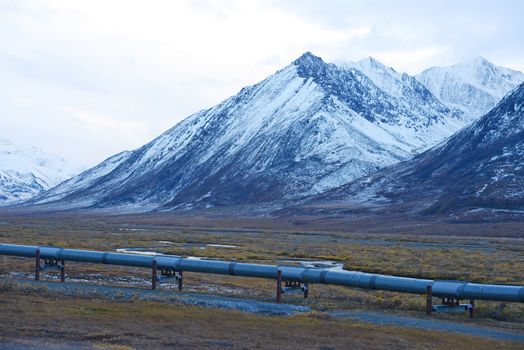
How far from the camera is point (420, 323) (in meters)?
30.7

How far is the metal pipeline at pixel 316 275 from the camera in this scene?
108ft

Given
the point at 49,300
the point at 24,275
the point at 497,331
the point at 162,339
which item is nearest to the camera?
the point at 162,339

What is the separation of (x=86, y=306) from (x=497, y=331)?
1575 cm

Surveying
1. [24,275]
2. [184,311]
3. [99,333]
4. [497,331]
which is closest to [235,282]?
[24,275]

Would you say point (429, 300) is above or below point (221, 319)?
above

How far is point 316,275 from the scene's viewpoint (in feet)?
125

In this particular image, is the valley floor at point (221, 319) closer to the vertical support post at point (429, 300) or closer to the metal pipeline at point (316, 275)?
the vertical support post at point (429, 300)

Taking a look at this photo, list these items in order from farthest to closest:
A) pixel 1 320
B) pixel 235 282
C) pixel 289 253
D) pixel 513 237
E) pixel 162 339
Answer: pixel 513 237, pixel 289 253, pixel 235 282, pixel 1 320, pixel 162 339

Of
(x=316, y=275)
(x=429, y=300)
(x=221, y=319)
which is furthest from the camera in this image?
(x=316, y=275)

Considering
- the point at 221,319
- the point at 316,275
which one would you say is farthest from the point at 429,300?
the point at 221,319

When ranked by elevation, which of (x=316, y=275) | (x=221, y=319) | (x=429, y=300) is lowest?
(x=221, y=319)

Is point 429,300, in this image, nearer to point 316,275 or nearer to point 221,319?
point 316,275

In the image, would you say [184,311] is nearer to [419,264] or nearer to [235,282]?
[235,282]

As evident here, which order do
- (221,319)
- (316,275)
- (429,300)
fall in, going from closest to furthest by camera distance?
1. (221,319)
2. (429,300)
3. (316,275)
